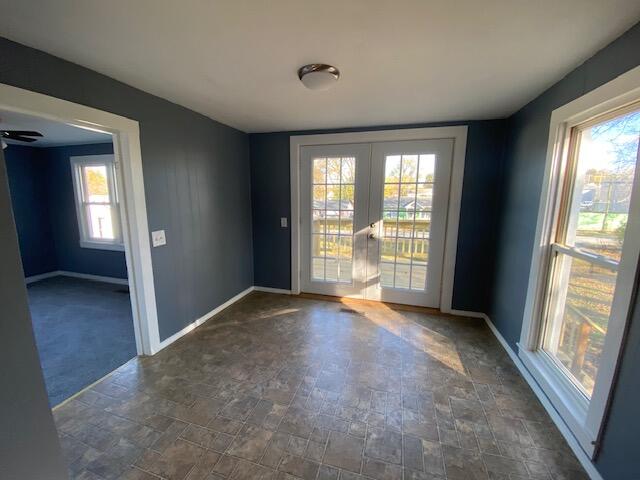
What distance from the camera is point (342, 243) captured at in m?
3.51

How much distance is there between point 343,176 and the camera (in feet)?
10.9

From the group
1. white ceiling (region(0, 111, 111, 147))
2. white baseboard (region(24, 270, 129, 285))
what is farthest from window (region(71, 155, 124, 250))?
white baseboard (region(24, 270, 129, 285))

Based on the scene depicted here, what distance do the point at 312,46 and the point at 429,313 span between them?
Result: 295cm

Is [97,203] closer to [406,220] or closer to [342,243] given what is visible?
[342,243]

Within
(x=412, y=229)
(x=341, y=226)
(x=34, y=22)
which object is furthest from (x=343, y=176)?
(x=34, y=22)

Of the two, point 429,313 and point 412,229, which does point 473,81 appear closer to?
point 412,229

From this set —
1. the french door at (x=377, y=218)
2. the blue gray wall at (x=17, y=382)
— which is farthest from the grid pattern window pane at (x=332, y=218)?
the blue gray wall at (x=17, y=382)

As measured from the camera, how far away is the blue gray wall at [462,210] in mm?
2854

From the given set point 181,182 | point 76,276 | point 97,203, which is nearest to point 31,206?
point 97,203

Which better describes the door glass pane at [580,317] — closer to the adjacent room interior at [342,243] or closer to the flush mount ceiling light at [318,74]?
the adjacent room interior at [342,243]

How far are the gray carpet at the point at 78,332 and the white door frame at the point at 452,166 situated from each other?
2239 millimetres

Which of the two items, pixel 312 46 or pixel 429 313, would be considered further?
pixel 429 313

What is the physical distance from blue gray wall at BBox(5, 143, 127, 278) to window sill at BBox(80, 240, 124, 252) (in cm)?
6

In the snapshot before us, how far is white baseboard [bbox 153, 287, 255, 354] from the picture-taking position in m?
2.50
